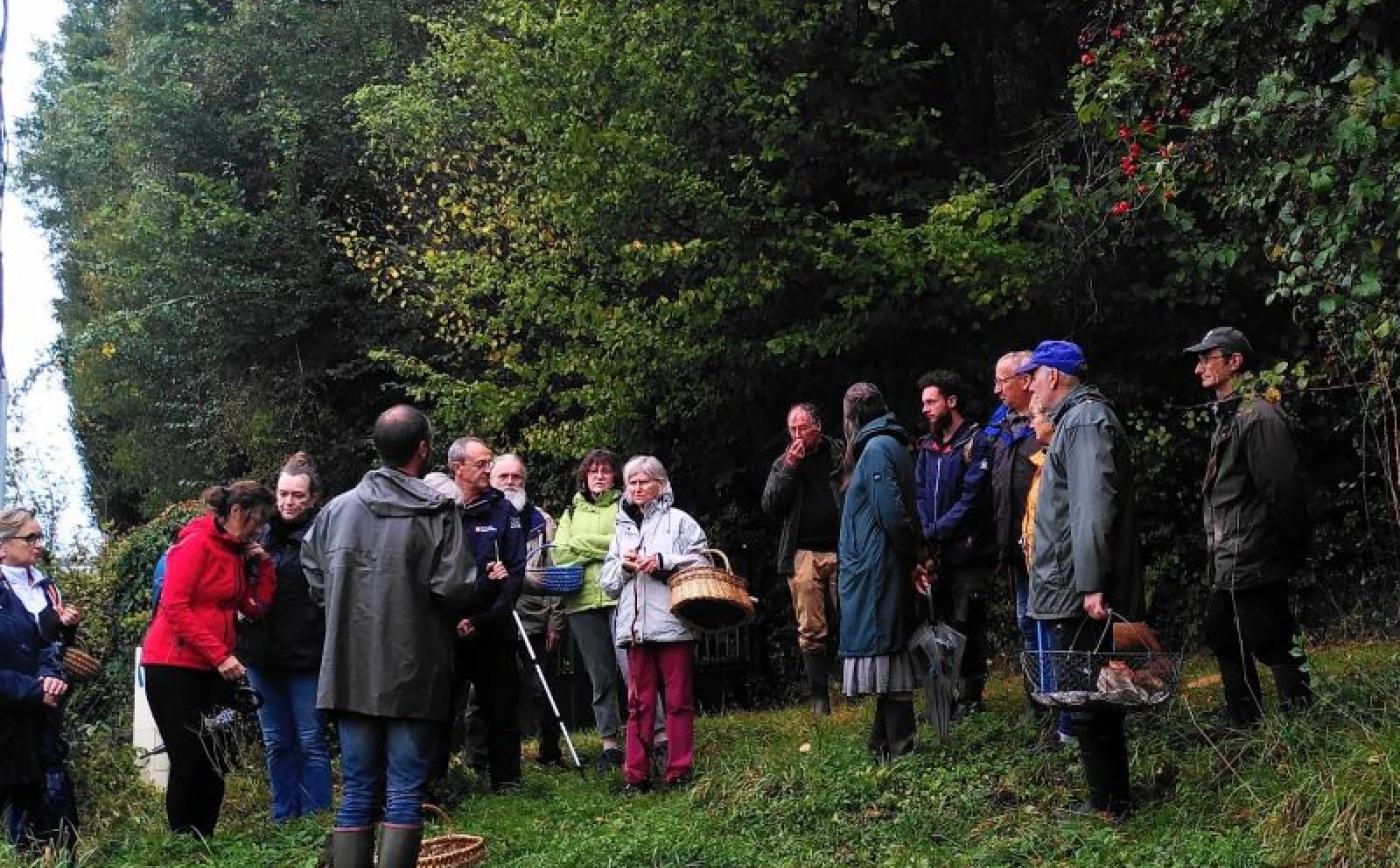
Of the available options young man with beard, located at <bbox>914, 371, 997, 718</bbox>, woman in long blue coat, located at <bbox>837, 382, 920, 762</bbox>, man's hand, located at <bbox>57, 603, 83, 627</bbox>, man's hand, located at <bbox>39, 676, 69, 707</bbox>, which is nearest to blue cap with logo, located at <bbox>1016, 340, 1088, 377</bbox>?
woman in long blue coat, located at <bbox>837, 382, 920, 762</bbox>

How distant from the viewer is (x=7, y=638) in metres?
6.34

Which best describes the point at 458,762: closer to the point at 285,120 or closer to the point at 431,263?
the point at 431,263

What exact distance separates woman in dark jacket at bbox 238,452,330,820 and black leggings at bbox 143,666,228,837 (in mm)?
311

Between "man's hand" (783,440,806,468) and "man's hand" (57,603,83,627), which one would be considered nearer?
"man's hand" (57,603,83,627)

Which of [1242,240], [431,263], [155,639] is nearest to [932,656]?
[1242,240]

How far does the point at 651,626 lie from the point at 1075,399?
2.69 m

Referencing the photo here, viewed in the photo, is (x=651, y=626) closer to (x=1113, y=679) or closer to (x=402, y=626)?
(x=402, y=626)

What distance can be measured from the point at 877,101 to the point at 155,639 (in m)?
7.47

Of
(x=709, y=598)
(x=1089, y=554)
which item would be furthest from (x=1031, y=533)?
(x=709, y=598)

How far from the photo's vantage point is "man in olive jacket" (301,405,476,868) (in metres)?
4.97

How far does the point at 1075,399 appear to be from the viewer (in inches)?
214

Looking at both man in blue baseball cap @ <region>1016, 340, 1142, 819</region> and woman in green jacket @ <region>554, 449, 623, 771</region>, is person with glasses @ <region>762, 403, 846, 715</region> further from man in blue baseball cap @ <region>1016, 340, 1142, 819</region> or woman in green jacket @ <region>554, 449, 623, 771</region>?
man in blue baseball cap @ <region>1016, 340, 1142, 819</region>

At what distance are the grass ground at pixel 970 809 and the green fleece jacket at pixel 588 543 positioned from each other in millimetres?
1033

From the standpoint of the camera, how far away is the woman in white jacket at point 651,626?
708 cm
